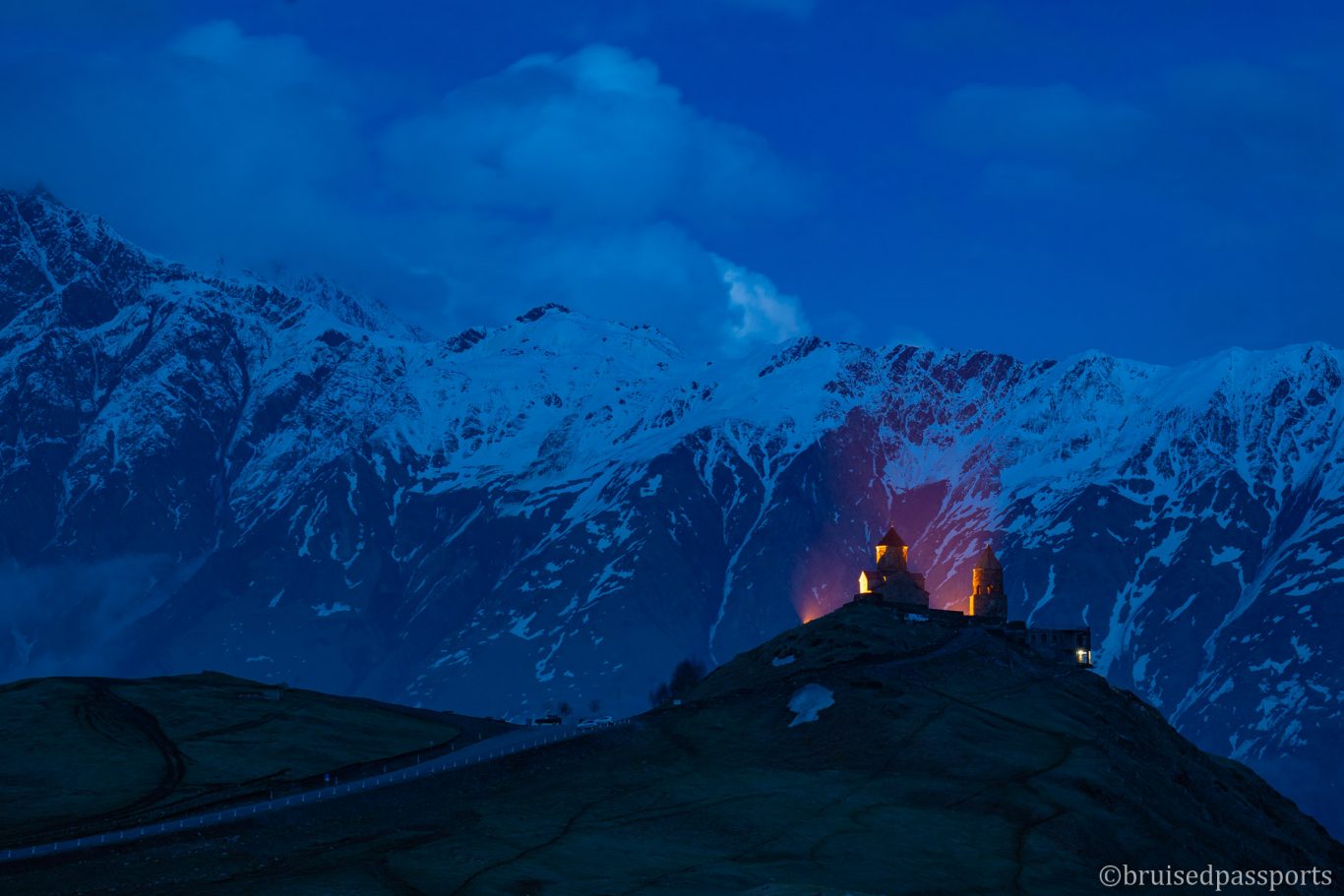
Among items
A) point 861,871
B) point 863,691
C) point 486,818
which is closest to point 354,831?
point 486,818

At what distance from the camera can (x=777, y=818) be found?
150 meters

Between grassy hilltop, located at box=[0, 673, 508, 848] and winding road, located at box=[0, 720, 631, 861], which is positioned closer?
winding road, located at box=[0, 720, 631, 861]

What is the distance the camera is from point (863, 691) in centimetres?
19175

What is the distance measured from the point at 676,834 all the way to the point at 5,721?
89.5 m

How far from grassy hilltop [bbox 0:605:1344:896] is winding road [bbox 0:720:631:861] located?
111 inches

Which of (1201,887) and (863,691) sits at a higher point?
(863,691)

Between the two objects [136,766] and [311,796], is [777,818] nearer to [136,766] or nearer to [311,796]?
[311,796]

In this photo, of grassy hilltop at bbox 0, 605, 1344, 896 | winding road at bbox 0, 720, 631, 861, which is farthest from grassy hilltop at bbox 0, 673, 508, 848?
grassy hilltop at bbox 0, 605, 1344, 896

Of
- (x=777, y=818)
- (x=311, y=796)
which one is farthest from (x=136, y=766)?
(x=777, y=818)

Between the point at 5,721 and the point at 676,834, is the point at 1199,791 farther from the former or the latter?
the point at 5,721

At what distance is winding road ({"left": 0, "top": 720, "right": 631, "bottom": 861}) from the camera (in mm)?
133375

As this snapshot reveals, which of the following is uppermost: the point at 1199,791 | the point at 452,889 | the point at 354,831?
the point at 1199,791

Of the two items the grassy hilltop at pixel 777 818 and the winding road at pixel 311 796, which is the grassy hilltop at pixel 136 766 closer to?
the winding road at pixel 311 796

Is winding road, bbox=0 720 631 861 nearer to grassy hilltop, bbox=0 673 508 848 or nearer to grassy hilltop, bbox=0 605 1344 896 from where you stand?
grassy hilltop, bbox=0 605 1344 896
